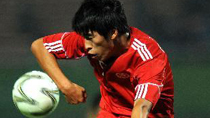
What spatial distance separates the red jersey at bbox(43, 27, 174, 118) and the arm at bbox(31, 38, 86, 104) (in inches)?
1.9

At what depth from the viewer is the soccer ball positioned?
360cm

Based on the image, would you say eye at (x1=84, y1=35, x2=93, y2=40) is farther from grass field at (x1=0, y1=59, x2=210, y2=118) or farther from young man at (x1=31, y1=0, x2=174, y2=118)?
grass field at (x1=0, y1=59, x2=210, y2=118)

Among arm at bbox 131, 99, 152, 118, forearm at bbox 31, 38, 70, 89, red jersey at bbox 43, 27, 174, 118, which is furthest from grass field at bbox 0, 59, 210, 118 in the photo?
arm at bbox 131, 99, 152, 118

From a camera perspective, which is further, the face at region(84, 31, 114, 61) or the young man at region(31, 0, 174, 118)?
the face at region(84, 31, 114, 61)

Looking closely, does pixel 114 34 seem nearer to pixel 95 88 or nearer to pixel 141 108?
pixel 141 108

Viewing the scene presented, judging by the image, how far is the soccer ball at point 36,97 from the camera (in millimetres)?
3598

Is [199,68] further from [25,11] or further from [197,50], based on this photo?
[25,11]

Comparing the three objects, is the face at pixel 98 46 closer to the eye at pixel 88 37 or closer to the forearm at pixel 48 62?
the eye at pixel 88 37

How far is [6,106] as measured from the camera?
5477mm

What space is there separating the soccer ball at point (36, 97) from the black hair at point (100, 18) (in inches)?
29.1

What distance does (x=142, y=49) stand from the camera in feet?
10.1

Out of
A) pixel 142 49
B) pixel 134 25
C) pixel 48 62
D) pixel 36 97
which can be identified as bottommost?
pixel 134 25

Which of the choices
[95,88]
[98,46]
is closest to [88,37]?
[98,46]

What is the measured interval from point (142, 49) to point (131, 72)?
20 cm
